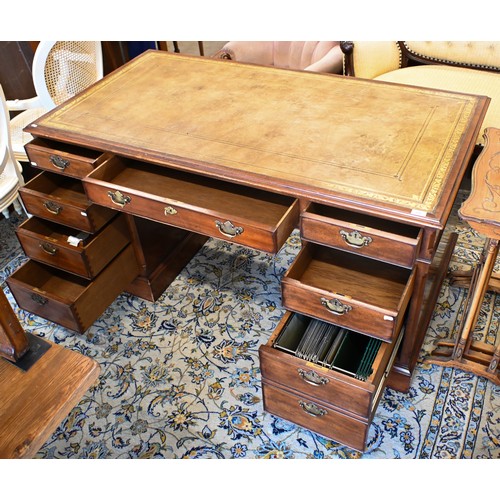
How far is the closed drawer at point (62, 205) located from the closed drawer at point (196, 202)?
0.13 m

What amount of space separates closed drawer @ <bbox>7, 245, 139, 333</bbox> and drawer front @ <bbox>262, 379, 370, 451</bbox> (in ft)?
2.16

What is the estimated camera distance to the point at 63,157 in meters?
1.62

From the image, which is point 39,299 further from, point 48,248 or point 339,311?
point 339,311

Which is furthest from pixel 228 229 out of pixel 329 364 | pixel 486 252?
pixel 486 252

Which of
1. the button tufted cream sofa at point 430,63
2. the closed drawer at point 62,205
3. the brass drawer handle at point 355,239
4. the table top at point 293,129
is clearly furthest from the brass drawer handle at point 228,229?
the button tufted cream sofa at point 430,63

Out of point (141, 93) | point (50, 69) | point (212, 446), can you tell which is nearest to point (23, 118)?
point (50, 69)

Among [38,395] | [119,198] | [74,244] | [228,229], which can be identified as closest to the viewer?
[38,395]

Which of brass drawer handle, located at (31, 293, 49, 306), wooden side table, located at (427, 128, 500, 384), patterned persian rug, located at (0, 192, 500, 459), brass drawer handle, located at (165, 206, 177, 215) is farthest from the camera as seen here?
brass drawer handle, located at (31, 293, 49, 306)

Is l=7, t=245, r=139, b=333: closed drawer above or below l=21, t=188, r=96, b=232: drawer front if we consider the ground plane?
below

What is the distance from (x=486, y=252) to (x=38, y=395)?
1245mm

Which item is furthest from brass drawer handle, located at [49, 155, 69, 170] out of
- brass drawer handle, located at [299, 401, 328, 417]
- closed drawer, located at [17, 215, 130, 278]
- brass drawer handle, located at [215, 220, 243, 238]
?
brass drawer handle, located at [299, 401, 328, 417]

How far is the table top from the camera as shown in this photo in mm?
1311

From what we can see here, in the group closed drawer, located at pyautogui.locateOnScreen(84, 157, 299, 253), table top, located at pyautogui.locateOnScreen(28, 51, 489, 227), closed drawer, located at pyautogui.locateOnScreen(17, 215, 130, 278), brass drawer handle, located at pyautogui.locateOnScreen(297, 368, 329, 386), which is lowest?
brass drawer handle, located at pyautogui.locateOnScreen(297, 368, 329, 386)

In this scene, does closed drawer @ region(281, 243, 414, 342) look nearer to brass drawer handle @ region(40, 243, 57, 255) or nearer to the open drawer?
the open drawer
